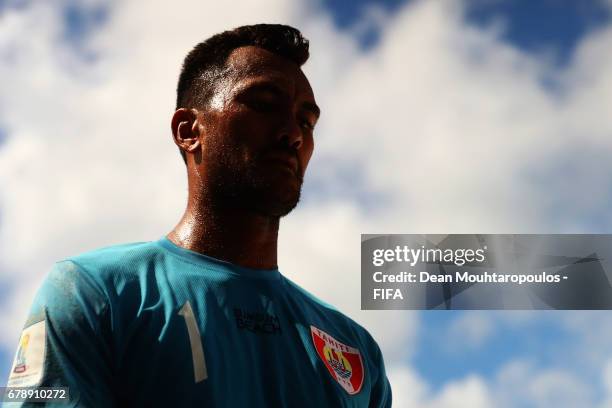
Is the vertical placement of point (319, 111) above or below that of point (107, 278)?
above

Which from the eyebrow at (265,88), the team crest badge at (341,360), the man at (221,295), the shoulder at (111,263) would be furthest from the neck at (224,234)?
the eyebrow at (265,88)

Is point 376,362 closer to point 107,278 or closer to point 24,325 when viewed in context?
point 107,278

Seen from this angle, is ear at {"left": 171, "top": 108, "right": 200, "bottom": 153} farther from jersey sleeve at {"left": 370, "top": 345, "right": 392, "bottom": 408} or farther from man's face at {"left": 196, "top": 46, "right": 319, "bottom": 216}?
jersey sleeve at {"left": 370, "top": 345, "right": 392, "bottom": 408}

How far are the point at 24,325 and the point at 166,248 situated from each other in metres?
0.90

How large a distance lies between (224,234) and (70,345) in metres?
1.17

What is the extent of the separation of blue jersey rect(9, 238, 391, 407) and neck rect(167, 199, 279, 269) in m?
0.07

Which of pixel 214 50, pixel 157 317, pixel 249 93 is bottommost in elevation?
pixel 157 317

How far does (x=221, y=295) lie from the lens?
4180 millimetres

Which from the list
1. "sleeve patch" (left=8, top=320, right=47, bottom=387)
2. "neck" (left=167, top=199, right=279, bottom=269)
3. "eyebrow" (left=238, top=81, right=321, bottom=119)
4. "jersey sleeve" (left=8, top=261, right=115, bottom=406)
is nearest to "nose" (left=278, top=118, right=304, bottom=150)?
"eyebrow" (left=238, top=81, right=321, bottom=119)

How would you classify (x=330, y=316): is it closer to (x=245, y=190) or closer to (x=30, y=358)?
(x=245, y=190)

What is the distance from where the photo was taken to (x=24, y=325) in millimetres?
3801

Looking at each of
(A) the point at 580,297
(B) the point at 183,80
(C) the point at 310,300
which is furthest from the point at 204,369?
(A) the point at 580,297

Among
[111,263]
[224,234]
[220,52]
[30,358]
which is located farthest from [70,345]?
[220,52]

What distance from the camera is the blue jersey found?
361 cm
